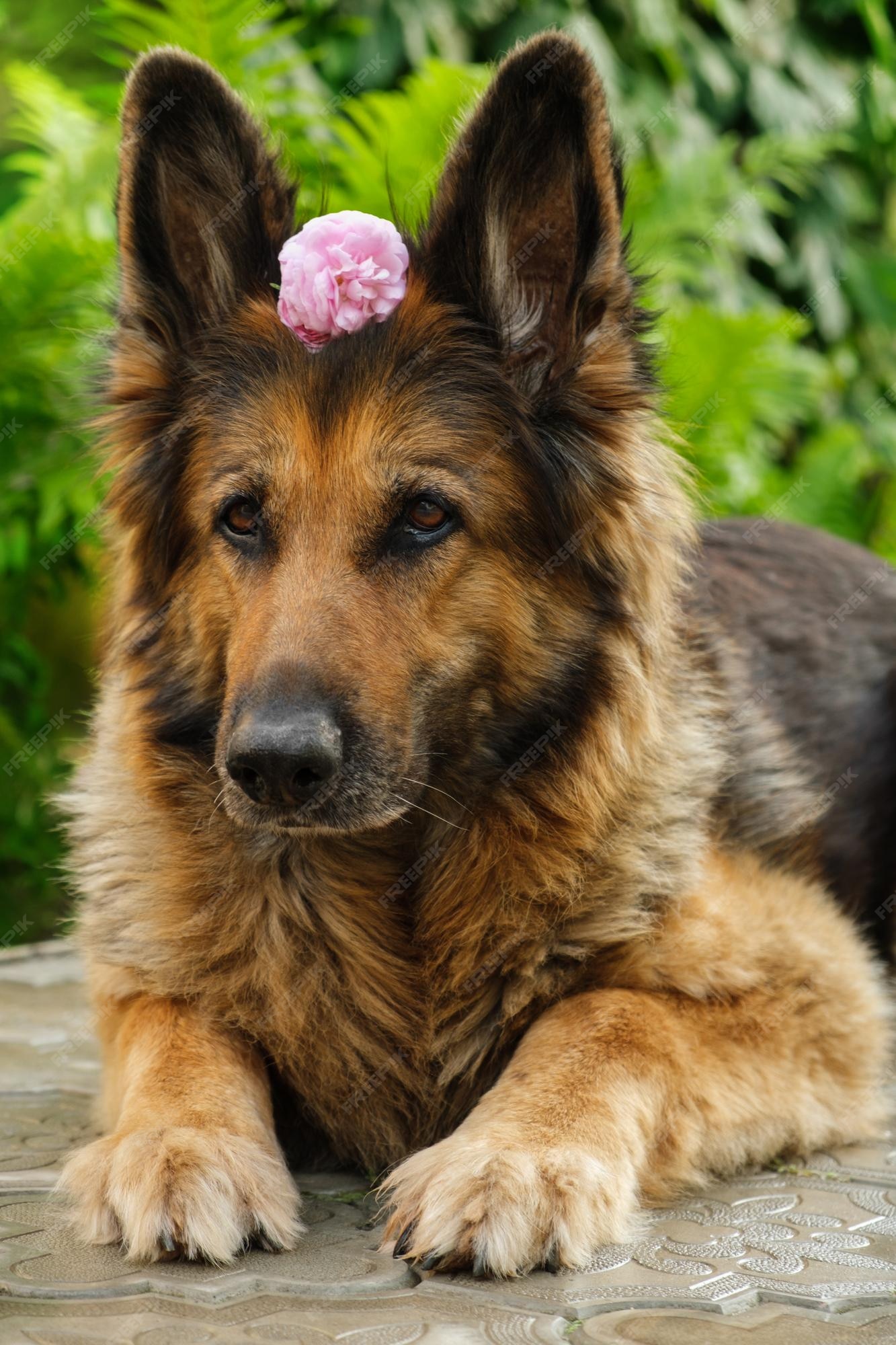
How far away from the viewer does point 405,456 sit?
3.44 metres

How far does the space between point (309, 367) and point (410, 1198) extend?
194 centimetres

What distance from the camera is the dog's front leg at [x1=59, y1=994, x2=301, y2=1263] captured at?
2799 millimetres

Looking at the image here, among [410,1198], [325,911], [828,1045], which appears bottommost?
[828,1045]

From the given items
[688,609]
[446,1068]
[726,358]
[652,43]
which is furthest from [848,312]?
[446,1068]

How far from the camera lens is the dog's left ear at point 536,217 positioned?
335cm

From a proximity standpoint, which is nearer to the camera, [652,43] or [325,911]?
[325,911]

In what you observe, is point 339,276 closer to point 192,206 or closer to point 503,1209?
point 192,206

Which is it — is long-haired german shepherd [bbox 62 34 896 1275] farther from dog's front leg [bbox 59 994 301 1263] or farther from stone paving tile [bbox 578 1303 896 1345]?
stone paving tile [bbox 578 1303 896 1345]

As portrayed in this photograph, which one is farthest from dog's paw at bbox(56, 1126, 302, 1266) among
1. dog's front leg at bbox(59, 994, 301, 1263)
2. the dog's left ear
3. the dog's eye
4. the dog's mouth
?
the dog's left ear

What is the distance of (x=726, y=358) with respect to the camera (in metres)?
7.62

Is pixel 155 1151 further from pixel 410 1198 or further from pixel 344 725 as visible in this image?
pixel 344 725

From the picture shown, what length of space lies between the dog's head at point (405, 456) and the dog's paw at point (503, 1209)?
788 mm

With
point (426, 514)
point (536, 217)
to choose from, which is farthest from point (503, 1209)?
point (536, 217)

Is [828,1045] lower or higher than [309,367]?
lower
